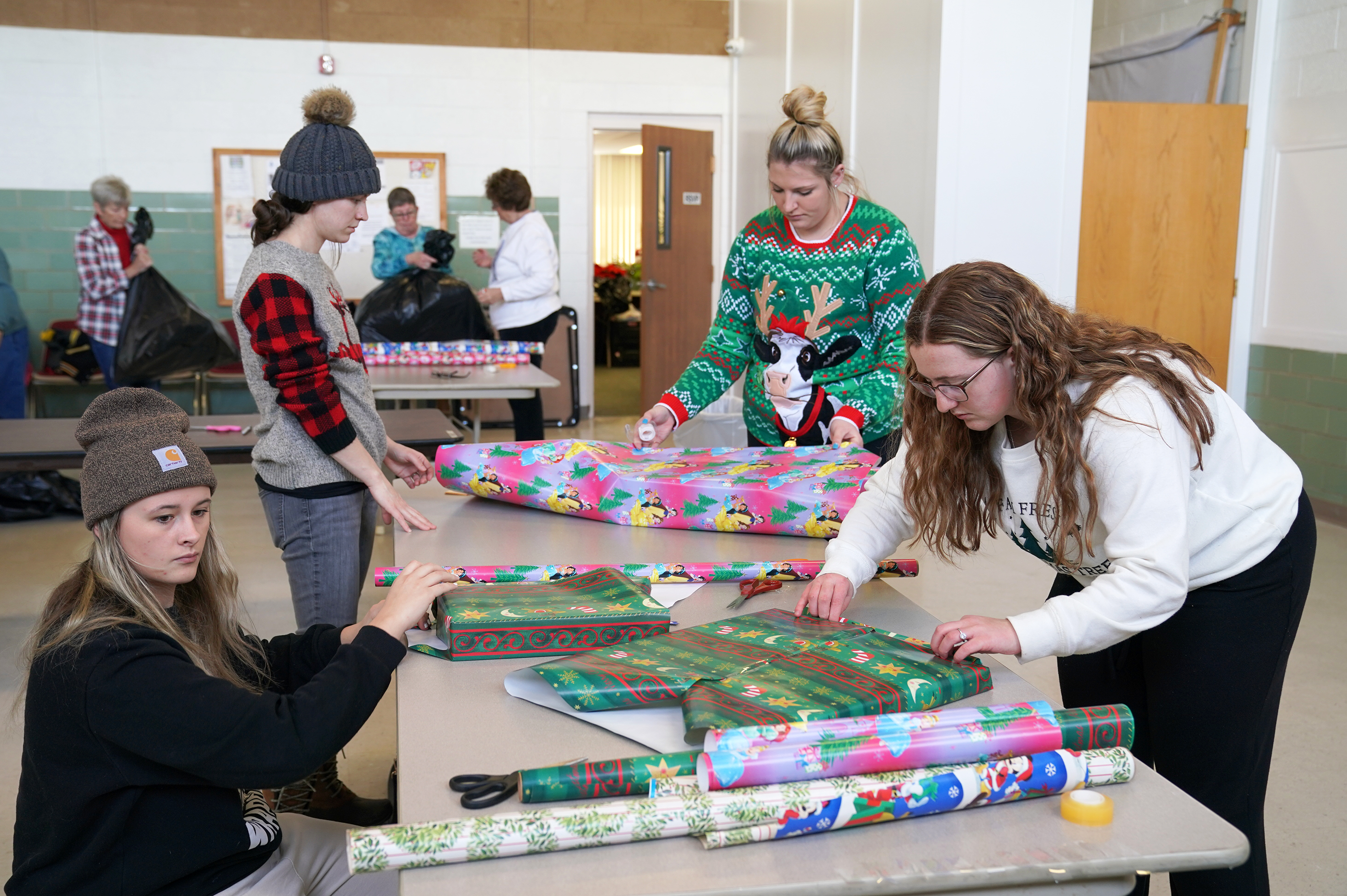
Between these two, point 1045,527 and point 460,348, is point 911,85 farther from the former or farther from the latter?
point 1045,527

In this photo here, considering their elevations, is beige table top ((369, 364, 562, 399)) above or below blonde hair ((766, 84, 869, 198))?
below

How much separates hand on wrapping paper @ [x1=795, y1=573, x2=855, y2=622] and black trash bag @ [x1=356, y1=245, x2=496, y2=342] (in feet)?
14.3

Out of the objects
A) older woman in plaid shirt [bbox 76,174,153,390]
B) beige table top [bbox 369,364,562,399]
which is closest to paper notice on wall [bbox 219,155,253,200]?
older woman in plaid shirt [bbox 76,174,153,390]

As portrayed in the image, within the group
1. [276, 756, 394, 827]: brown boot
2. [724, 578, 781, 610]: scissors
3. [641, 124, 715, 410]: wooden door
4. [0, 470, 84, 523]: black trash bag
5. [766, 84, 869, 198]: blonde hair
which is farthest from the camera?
[641, 124, 715, 410]: wooden door

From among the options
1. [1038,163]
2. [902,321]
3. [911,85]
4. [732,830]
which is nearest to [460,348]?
[911,85]

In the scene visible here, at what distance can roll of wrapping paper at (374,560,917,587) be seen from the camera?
1647 mm

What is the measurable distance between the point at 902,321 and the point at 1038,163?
9.23 ft

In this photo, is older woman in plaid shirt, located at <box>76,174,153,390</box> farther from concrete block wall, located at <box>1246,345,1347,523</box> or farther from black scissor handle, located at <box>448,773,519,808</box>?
concrete block wall, located at <box>1246,345,1347,523</box>

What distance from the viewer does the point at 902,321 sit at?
2223 mm

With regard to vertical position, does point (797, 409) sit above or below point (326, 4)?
below

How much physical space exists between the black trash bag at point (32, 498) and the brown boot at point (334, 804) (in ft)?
11.8

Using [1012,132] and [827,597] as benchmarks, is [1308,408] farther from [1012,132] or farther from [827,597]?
[827,597]

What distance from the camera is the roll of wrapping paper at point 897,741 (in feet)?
3.25

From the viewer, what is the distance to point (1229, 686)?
142 cm
